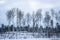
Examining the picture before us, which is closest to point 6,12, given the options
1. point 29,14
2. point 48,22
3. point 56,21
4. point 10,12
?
point 10,12

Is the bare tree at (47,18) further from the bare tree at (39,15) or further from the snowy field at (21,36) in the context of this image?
the snowy field at (21,36)

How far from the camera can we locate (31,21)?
51.4 inches

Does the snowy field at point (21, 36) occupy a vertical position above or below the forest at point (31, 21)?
below

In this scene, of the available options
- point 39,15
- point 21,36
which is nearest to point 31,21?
point 39,15

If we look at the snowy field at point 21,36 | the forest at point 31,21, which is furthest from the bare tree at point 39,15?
the snowy field at point 21,36

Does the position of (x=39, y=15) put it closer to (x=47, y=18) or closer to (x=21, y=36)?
(x=47, y=18)

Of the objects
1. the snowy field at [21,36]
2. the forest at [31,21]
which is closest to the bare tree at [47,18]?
the forest at [31,21]

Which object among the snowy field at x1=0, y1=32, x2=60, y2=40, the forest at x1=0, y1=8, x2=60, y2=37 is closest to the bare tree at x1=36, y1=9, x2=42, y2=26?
the forest at x1=0, y1=8, x2=60, y2=37

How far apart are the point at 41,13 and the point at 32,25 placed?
225mm

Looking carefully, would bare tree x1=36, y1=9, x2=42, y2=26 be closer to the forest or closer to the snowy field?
the forest

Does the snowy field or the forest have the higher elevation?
the forest

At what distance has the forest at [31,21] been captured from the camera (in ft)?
4.22

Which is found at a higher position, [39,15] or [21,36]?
[39,15]

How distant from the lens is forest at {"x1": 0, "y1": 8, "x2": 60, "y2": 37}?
1.29 metres
